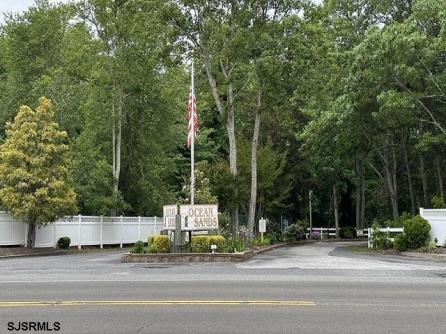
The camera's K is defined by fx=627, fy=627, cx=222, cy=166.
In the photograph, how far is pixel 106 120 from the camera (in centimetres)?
4188

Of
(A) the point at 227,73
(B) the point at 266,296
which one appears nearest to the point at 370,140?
(A) the point at 227,73

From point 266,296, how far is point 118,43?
105 ft

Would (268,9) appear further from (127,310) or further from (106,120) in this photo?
(127,310)

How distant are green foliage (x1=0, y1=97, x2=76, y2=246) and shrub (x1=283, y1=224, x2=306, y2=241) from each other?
64.9ft

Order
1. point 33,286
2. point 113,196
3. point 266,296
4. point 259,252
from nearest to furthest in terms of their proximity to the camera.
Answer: point 266,296 → point 33,286 → point 259,252 → point 113,196

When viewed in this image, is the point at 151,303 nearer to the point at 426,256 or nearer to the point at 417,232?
the point at 426,256

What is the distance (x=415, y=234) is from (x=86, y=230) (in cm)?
1966

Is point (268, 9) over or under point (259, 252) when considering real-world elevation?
over

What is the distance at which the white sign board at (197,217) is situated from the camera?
24172 millimetres

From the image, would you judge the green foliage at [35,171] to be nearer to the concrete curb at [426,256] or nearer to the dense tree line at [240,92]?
the dense tree line at [240,92]

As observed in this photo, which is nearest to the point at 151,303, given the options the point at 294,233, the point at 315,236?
the point at 294,233

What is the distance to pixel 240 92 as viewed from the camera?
32500mm

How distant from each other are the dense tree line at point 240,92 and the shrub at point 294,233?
321cm

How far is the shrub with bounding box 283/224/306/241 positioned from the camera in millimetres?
48344
